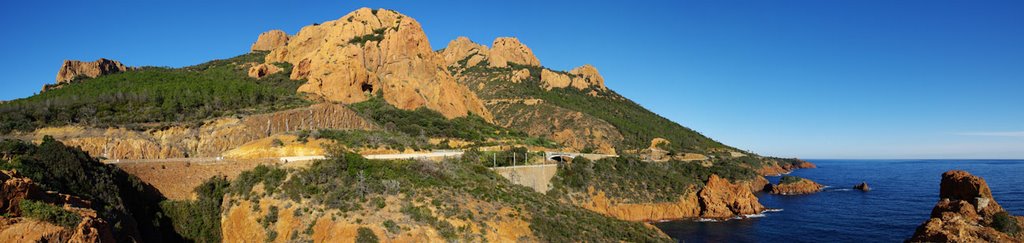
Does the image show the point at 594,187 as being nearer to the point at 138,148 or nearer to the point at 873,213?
the point at 873,213

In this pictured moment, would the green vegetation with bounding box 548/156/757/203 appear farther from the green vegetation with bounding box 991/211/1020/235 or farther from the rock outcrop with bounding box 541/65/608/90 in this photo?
the rock outcrop with bounding box 541/65/608/90

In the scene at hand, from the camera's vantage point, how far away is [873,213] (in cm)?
5809

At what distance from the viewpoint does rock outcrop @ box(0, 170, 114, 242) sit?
53.3 ft

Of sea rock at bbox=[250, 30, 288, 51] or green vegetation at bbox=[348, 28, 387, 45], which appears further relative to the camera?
sea rock at bbox=[250, 30, 288, 51]

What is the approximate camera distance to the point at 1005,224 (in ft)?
102

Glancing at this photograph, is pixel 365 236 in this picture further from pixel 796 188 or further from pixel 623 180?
pixel 796 188

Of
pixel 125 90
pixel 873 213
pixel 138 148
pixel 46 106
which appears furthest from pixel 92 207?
pixel 873 213

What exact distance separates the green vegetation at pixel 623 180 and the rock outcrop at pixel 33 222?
121ft

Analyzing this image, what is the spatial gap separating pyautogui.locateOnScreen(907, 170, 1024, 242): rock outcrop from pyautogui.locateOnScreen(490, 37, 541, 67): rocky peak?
105 m

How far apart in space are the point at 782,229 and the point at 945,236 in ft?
67.3

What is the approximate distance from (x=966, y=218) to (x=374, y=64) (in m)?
61.2

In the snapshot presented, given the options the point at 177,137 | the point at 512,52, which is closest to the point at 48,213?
the point at 177,137

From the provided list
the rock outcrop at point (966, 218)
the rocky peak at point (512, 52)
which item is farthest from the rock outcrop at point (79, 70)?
the rock outcrop at point (966, 218)

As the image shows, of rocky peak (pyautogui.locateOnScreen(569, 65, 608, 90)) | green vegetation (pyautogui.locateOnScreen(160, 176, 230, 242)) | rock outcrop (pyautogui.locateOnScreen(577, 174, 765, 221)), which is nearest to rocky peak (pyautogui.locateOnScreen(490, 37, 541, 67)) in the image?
rocky peak (pyautogui.locateOnScreen(569, 65, 608, 90))
